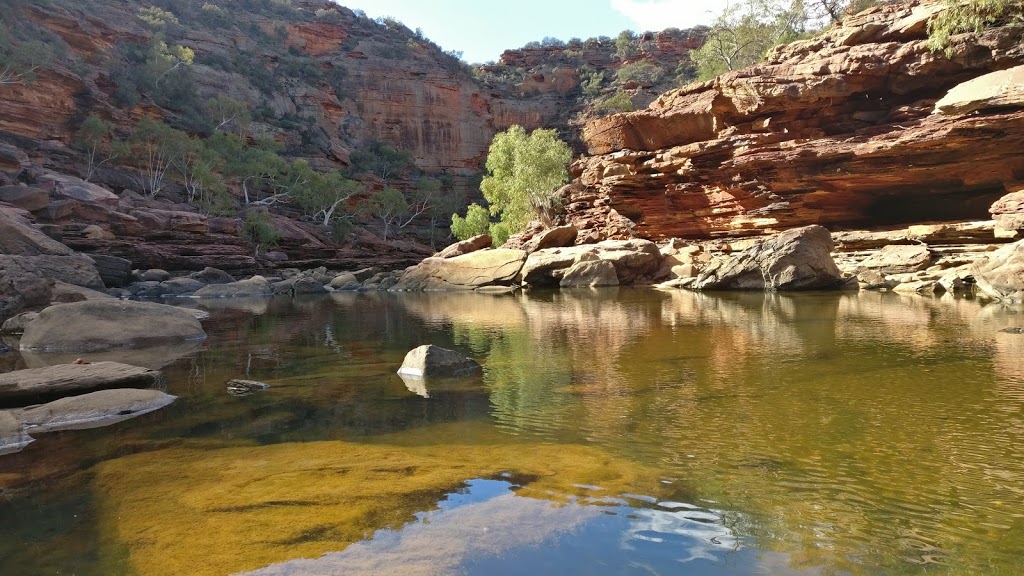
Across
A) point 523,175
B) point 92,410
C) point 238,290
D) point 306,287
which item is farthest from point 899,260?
point 238,290

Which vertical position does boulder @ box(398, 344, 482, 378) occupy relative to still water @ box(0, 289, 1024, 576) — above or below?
above

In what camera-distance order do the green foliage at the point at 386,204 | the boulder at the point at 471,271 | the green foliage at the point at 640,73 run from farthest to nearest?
the green foliage at the point at 640,73, the green foliage at the point at 386,204, the boulder at the point at 471,271

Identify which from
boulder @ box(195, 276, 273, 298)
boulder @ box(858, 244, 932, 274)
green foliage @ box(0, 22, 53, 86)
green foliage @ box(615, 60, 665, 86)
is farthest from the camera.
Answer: green foliage @ box(615, 60, 665, 86)

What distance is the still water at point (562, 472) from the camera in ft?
8.39

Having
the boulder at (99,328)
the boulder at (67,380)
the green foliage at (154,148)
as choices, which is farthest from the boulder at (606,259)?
the green foliage at (154,148)

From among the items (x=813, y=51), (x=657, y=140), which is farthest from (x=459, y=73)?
(x=813, y=51)

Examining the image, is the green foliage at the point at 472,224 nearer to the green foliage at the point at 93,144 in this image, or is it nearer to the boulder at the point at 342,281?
the boulder at the point at 342,281

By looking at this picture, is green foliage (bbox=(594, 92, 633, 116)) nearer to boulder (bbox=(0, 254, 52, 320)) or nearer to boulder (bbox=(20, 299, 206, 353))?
boulder (bbox=(0, 254, 52, 320))

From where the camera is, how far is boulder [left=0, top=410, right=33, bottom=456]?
4.41 m

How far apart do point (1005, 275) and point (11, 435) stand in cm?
1705

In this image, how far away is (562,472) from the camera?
11.8 feet

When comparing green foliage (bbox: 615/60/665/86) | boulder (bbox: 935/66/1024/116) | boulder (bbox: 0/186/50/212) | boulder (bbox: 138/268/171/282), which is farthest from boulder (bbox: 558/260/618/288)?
green foliage (bbox: 615/60/665/86)

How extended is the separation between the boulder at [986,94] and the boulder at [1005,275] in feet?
25.2

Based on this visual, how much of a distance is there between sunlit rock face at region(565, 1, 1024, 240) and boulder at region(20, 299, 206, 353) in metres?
22.8
